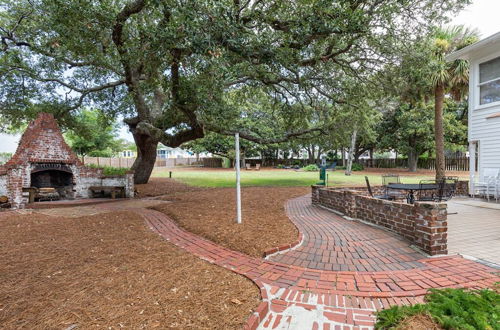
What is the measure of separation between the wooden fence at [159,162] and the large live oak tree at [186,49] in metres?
16.1

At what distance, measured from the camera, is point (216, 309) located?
Answer: 2.28m

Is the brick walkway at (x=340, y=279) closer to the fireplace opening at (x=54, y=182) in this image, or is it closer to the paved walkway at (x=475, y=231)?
the paved walkway at (x=475, y=231)

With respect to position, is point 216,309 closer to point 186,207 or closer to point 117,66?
point 186,207

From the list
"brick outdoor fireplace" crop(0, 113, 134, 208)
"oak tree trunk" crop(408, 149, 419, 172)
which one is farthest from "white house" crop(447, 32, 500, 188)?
"oak tree trunk" crop(408, 149, 419, 172)

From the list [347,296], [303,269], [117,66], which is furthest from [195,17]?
[117,66]

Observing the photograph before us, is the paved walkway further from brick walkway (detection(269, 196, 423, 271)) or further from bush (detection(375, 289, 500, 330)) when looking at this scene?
bush (detection(375, 289, 500, 330))

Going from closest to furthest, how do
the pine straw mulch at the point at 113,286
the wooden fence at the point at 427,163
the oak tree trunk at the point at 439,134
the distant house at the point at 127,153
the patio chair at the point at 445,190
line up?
the pine straw mulch at the point at 113,286 < the patio chair at the point at 445,190 < the oak tree trunk at the point at 439,134 < the wooden fence at the point at 427,163 < the distant house at the point at 127,153

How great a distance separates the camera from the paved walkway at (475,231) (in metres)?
3.59

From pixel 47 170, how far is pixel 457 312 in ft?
37.2

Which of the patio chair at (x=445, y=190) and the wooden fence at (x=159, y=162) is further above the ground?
the wooden fence at (x=159, y=162)

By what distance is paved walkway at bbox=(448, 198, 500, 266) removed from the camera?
11.8 feet

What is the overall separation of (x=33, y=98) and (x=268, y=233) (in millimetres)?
12191

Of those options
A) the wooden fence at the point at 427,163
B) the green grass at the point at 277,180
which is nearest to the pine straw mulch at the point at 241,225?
the green grass at the point at 277,180

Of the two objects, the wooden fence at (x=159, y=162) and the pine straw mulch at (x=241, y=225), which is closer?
the pine straw mulch at (x=241, y=225)
